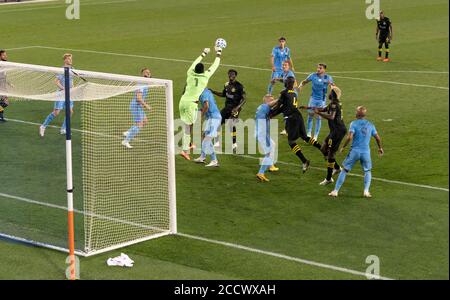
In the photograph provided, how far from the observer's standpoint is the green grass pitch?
1454cm

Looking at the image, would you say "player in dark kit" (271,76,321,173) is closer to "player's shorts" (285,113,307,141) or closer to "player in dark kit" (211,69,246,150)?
"player's shorts" (285,113,307,141)

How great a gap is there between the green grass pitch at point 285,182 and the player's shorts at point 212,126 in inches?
32.7

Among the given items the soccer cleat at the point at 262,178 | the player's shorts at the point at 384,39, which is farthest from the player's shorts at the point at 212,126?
the player's shorts at the point at 384,39

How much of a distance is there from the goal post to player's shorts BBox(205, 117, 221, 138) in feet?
3.50

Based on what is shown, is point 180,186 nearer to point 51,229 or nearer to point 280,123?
point 51,229

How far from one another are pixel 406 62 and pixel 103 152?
17.4 metres

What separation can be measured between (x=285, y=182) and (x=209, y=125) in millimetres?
2445

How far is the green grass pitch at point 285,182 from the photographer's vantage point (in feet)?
47.7

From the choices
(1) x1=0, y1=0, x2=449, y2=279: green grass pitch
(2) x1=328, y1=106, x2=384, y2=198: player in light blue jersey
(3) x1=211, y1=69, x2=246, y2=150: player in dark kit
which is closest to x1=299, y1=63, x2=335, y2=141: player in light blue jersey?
(1) x1=0, y1=0, x2=449, y2=279: green grass pitch

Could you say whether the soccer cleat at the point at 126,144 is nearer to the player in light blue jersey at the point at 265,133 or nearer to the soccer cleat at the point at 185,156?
the soccer cleat at the point at 185,156

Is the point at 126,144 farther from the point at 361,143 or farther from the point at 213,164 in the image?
the point at 361,143

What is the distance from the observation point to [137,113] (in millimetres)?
20750

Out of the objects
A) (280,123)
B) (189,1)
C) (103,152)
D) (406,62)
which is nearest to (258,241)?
(103,152)

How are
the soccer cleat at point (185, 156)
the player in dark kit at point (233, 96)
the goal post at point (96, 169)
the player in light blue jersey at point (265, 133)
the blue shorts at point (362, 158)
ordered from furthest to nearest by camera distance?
the player in dark kit at point (233, 96)
the soccer cleat at point (185, 156)
the player in light blue jersey at point (265, 133)
the blue shorts at point (362, 158)
the goal post at point (96, 169)
